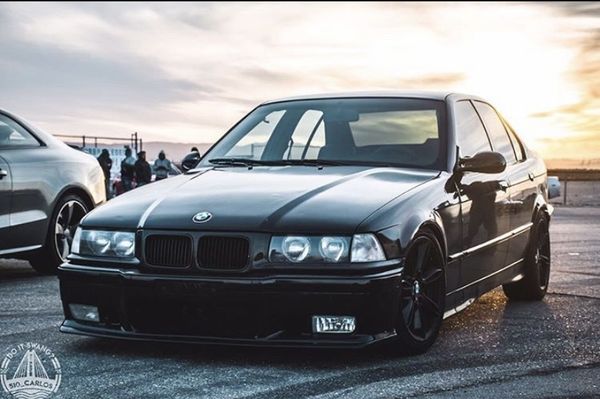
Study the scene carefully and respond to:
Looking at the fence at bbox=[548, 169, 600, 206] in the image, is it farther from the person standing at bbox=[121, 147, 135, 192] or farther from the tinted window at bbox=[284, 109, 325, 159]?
the tinted window at bbox=[284, 109, 325, 159]

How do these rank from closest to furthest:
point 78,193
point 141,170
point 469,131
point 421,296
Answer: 1. point 421,296
2. point 469,131
3. point 78,193
4. point 141,170

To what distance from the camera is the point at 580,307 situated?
7.26 m

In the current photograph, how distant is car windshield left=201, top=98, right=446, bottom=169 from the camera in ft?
20.4

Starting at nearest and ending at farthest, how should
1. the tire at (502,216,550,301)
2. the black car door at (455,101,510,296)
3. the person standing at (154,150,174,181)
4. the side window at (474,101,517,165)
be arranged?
the black car door at (455,101,510,296)
the side window at (474,101,517,165)
the tire at (502,216,550,301)
the person standing at (154,150,174,181)

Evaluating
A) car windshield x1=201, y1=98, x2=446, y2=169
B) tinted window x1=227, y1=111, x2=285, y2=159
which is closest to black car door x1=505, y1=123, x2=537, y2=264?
car windshield x1=201, y1=98, x2=446, y2=169

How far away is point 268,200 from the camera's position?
5.23 m

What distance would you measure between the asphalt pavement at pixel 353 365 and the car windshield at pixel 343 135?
1.11 meters

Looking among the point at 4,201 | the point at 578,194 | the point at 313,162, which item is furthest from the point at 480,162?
the point at 578,194

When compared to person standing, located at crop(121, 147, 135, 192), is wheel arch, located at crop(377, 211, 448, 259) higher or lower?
higher

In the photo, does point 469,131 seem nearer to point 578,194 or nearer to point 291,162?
point 291,162

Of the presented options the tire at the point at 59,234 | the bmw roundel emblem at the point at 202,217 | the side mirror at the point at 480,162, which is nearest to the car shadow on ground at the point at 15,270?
the tire at the point at 59,234

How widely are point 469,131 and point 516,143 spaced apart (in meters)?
1.22

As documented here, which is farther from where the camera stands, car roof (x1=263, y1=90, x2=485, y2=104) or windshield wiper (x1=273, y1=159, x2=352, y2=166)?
car roof (x1=263, y1=90, x2=485, y2=104)

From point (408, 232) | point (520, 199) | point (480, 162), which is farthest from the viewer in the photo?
point (520, 199)
